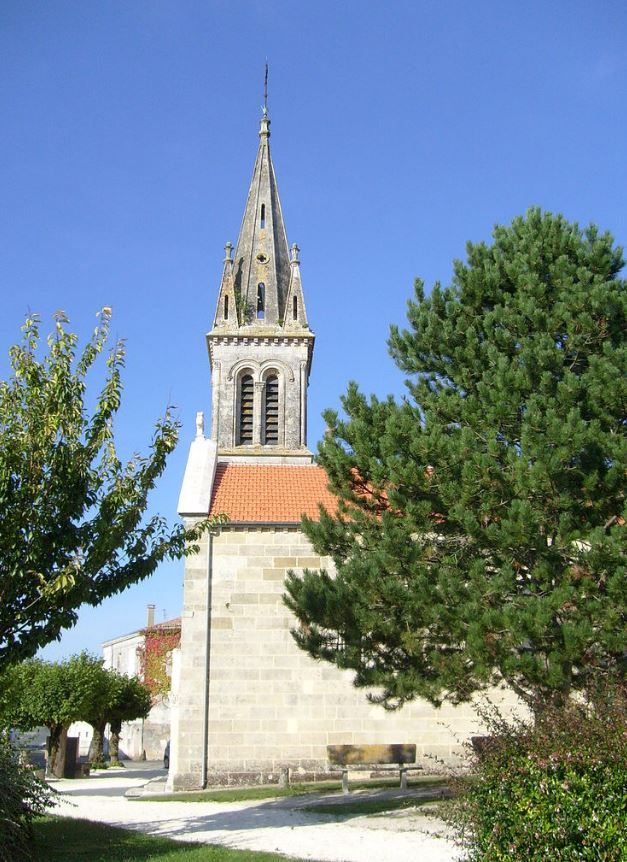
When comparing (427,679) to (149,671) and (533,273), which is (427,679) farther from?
(149,671)

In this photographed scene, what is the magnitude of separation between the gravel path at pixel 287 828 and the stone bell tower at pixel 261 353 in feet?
70.9

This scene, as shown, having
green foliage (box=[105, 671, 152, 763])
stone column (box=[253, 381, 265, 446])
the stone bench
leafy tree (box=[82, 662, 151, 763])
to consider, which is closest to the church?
the stone bench

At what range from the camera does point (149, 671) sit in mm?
42688

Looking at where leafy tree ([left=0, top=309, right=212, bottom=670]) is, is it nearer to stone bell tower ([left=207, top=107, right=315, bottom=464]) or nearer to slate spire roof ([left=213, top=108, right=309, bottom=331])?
stone bell tower ([left=207, top=107, right=315, bottom=464])

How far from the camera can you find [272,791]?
15.4 metres

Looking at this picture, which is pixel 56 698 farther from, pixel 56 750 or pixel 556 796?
pixel 556 796

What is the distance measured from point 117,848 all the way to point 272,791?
6.23 meters

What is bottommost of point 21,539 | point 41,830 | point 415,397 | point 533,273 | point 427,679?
point 41,830

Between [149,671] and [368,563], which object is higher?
[368,563]

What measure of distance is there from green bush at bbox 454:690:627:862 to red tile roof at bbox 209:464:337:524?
34.6 feet

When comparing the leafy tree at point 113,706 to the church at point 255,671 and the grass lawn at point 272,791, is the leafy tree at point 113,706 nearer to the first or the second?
the church at point 255,671

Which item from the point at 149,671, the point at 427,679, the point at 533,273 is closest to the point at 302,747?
the point at 427,679

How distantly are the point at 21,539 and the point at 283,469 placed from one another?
12.1 m

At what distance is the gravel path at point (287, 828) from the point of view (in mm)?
9430
